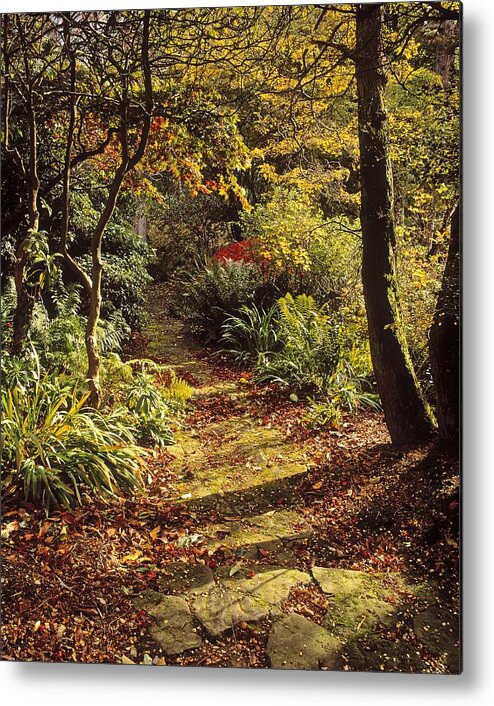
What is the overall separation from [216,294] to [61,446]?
2.96ft

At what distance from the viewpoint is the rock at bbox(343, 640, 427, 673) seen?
2.93m

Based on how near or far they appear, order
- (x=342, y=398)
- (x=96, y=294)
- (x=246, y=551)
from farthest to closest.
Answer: (x=96, y=294)
(x=342, y=398)
(x=246, y=551)

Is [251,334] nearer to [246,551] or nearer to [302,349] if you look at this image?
[302,349]

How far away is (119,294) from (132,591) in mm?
1232

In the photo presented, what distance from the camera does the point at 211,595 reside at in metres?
3.04

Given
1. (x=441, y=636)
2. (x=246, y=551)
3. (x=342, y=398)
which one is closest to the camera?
(x=441, y=636)

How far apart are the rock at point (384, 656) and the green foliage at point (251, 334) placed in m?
1.21

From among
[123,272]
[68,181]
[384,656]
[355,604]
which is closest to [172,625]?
[355,604]

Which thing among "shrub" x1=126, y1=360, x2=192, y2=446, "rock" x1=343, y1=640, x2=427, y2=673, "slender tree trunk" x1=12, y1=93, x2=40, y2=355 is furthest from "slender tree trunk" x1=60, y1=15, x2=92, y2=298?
"rock" x1=343, y1=640, x2=427, y2=673

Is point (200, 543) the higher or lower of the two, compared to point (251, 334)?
lower

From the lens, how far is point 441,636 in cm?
294

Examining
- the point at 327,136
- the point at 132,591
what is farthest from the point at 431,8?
the point at 132,591

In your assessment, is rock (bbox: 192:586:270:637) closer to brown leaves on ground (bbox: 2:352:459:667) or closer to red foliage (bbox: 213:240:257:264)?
brown leaves on ground (bbox: 2:352:459:667)

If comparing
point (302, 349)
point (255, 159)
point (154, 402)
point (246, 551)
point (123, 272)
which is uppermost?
point (255, 159)
